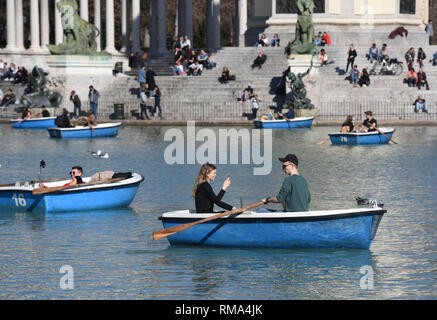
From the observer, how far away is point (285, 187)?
19484mm

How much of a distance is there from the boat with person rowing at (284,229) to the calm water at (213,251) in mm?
201

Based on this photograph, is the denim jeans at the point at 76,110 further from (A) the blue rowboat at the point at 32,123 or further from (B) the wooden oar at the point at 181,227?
(B) the wooden oar at the point at 181,227

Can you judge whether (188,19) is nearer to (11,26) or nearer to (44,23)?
(11,26)

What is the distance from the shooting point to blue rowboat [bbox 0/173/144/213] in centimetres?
2445

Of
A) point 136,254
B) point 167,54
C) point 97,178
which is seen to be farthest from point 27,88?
point 136,254

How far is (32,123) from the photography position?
5422cm

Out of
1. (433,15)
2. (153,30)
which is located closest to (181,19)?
(153,30)

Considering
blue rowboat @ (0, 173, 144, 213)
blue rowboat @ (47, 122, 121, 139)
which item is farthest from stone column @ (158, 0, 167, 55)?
blue rowboat @ (0, 173, 144, 213)

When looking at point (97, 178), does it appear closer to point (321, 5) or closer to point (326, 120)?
point (326, 120)
